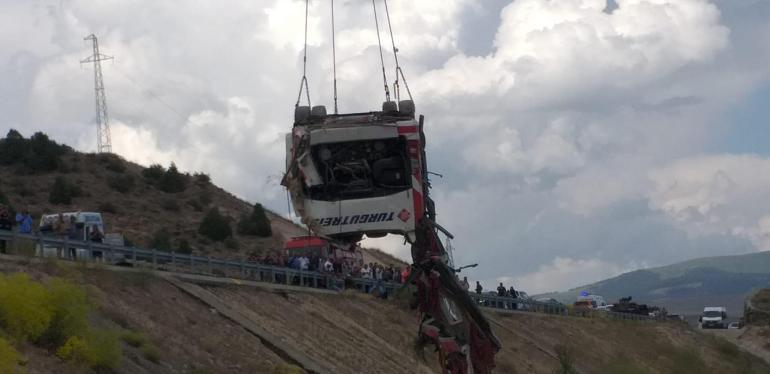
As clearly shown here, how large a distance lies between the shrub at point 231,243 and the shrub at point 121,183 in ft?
28.0

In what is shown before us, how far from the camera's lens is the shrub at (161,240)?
192 feet

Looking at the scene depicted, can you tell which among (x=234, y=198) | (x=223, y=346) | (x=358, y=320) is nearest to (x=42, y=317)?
(x=223, y=346)

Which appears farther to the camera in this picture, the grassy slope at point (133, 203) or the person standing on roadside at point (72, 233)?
the grassy slope at point (133, 203)

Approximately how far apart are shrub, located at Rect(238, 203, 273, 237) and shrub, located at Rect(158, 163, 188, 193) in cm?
680

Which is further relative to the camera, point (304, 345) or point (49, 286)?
point (304, 345)

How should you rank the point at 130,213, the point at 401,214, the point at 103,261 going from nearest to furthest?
the point at 401,214 → the point at 103,261 → the point at 130,213

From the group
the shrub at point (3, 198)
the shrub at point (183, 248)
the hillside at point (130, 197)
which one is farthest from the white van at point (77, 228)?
the shrub at point (3, 198)

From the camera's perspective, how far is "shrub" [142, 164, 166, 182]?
3076 inches

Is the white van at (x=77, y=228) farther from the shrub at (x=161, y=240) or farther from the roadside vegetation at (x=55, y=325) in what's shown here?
the shrub at (x=161, y=240)

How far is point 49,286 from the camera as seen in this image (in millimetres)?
24469

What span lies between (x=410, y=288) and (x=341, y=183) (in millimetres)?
1797

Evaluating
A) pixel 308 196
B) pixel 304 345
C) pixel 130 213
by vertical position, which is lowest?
pixel 304 345

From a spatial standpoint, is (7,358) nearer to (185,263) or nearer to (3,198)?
(185,263)

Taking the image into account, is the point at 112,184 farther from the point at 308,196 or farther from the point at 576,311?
the point at 308,196
